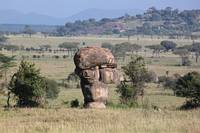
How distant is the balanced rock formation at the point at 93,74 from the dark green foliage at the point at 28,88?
2539mm

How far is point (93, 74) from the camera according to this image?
32.3 m

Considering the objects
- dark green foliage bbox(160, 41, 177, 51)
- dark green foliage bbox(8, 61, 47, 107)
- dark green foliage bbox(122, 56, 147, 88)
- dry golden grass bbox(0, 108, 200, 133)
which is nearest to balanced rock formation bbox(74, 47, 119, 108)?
dark green foliage bbox(8, 61, 47, 107)

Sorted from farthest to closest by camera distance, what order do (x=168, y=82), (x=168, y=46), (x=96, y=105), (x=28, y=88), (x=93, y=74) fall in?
(x=168, y=46), (x=168, y=82), (x=28, y=88), (x=93, y=74), (x=96, y=105)

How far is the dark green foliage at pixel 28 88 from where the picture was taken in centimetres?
3288

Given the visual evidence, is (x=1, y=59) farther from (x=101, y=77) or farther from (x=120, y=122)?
(x=120, y=122)

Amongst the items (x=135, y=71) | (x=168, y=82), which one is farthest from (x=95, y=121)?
(x=168, y=82)

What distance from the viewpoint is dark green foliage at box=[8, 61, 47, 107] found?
32.9m

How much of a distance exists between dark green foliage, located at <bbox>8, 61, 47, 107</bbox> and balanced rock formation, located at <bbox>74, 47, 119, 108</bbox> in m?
2.54

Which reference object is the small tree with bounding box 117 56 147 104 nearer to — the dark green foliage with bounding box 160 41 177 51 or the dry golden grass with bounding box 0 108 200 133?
the dry golden grass with bounding box 0 108 200 133

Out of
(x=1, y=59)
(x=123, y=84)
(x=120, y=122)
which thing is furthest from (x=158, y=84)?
(x=120, y=122)

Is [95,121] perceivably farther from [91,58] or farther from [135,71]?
A: [135,71]

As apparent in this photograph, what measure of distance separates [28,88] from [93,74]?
3.88 m

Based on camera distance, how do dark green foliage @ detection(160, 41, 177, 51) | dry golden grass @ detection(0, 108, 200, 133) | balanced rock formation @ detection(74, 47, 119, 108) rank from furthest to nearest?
dark green foliage @ detection(160, 41, 177, 51) < balanced rock formation @ detection(74, 47, 119, 108) < dry golden grass @ detection(0, 108, 200, 133)

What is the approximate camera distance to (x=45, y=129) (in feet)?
65.0
